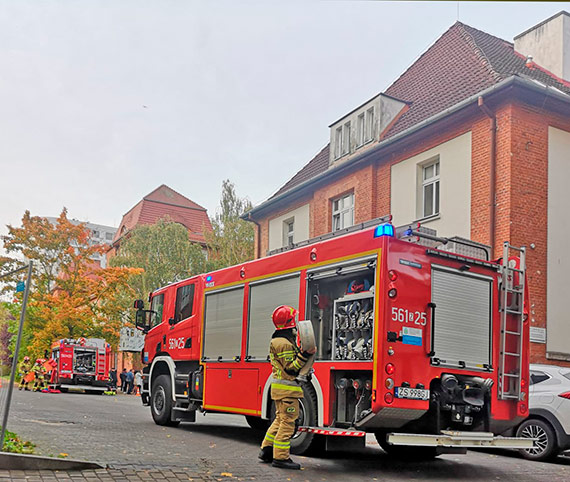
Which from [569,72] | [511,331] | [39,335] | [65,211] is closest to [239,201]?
[65,211]

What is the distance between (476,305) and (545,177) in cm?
912

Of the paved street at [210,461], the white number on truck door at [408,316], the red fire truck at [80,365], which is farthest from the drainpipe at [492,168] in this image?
the red fire truck at [80,365]

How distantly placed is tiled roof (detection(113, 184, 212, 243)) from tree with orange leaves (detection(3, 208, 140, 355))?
53.8 feet

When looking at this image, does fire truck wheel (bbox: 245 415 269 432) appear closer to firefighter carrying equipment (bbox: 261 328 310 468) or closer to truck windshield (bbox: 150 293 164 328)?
truck windshield (bbox: 150 293 164 328)

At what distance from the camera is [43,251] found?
37938mm

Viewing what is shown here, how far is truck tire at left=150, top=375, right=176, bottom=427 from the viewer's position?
1293 cm

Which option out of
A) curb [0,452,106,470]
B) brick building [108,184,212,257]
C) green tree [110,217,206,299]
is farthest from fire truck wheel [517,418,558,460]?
brick building [108,184,212,257]

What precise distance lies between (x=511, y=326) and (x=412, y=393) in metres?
1.95

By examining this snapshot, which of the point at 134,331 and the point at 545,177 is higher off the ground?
the point at 545,177

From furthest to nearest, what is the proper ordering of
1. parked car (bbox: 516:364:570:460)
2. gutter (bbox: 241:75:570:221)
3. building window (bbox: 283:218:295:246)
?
building window (bbox: 283:218:295:246), gutter (bbox: 241:75:570:221), parked car (bbox: 516:364:570:460)

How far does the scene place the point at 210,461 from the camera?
8297 mm

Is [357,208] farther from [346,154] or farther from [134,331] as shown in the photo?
[134,331]

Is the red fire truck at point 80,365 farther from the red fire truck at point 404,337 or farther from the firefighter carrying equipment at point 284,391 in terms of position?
the firefighter carrying equipment at point 284,391

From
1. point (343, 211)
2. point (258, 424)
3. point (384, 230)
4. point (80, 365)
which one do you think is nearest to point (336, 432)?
point (384, 230)
